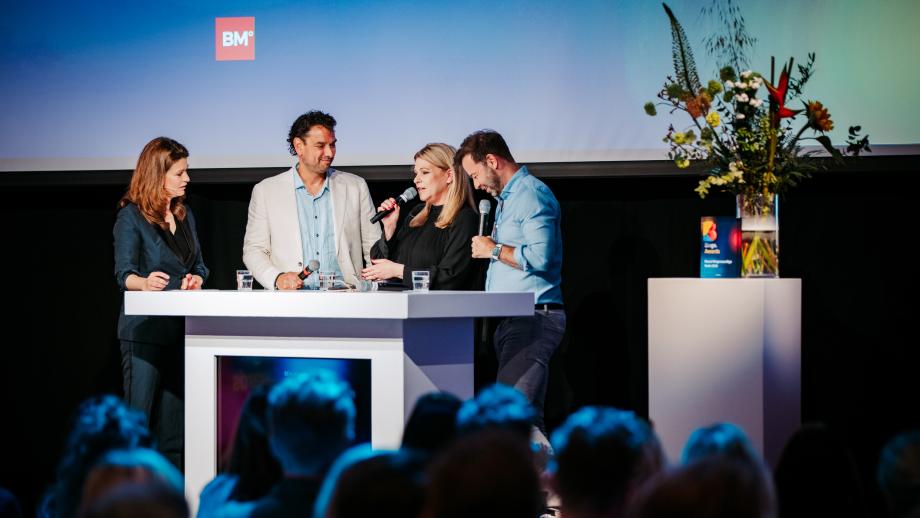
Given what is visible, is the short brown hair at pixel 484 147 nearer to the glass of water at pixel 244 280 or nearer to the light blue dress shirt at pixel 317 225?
the light blue dress shirt at pixel 317 225

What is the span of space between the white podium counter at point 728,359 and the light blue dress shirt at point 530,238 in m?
0.61

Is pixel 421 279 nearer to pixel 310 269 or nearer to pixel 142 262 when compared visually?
pixel 310 269

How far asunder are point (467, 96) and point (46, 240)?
2.47 m

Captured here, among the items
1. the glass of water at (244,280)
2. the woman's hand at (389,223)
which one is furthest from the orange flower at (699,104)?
the glass of water at (244,280)

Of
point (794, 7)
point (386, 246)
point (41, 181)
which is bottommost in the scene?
point (386, 246)

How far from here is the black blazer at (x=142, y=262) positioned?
424 cm

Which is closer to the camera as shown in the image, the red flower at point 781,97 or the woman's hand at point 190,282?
the red flower at point 781,97

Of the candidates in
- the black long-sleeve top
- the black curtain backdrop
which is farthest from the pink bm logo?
the black long-sleeve top

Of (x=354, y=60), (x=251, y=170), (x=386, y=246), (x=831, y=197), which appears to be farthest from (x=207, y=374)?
(x=831, y=197)

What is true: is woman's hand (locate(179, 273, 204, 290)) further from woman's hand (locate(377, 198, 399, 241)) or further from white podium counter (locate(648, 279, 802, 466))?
white podium counter (locate(648, 279, 802, 466))

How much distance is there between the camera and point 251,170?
5000 millimetres

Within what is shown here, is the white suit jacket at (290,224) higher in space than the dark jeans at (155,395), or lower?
higher

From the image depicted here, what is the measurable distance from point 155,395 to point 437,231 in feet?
4.61

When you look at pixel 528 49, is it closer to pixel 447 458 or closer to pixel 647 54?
pixel 647 54
